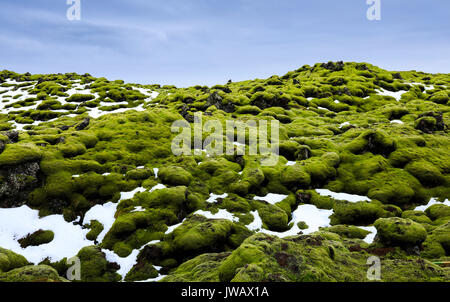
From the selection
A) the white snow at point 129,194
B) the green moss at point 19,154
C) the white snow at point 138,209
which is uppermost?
the green moss at point 19,154

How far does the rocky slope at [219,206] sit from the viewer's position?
41.6 feet

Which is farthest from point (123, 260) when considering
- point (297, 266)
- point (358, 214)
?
point (358, 214)

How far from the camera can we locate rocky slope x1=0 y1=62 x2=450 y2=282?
41.6ft

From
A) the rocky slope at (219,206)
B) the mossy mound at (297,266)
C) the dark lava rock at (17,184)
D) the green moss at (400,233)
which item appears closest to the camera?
the mossy mound at (297,266)

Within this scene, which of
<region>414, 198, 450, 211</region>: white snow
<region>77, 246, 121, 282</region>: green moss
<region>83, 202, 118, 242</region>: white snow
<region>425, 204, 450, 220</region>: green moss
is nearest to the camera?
<region>77, 246, 121, 282</region>: green moss

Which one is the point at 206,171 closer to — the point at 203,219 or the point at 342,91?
the point at 203,219

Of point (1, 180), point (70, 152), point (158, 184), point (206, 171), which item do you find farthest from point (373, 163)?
point (1, 180)

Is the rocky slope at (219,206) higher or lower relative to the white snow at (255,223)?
higher

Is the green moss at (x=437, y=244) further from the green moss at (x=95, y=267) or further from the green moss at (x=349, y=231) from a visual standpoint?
the green moss at (x=95, y=267)

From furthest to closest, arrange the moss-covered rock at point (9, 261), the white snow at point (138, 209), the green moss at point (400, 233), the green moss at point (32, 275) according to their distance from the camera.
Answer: the white snow at point (138, 209)
the green moss at point (400, 233)
the moss-covered rock at point (9, 261)
the green moss at point (32, 275)

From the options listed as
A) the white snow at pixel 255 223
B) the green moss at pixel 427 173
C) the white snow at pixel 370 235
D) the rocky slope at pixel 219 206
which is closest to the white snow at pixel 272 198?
the rocky slope at pixel 219 206

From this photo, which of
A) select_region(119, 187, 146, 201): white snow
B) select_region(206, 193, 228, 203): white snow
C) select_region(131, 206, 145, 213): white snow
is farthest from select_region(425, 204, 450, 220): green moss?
select_region(119, 187, 146, 201): white snow

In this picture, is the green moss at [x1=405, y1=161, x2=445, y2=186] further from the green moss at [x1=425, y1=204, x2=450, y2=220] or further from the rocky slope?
the green moss at [x1=425, y1=204, x2=450, y2=220]

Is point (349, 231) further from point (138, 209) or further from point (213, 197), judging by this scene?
point (138, 209)
